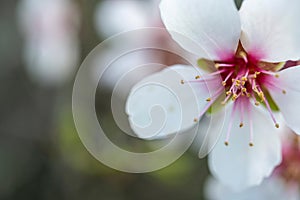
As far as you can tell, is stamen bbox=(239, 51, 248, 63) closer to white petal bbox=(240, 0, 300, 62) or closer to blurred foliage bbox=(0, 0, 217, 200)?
white petal bbox=(240, 0, 300, 62)

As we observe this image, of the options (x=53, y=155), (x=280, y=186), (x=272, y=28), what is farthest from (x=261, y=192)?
(x=53, y=155)

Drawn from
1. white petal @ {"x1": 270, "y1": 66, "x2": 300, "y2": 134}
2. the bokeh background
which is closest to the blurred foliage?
the bokeh background

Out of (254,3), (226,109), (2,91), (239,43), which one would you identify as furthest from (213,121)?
(2,91)

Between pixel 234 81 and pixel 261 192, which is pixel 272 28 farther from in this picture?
pixel 261 192

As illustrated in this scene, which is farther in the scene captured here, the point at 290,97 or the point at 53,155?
the point at 53,155

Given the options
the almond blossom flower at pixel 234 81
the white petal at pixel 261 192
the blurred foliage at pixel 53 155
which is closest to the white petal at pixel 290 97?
the almond blossom flower at pixel 234 81

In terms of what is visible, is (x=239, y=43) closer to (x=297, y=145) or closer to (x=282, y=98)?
(x=282, y=98)
